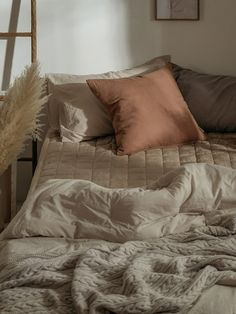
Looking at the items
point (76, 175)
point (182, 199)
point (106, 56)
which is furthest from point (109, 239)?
point (106, 56)

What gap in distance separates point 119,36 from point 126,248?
1.90 meters

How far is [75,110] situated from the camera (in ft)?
11.2

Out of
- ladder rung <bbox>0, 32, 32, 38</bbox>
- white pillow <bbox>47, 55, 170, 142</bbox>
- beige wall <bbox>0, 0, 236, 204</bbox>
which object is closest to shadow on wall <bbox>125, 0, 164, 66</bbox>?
beige wall <bbox>0, 0, 236, 204</bbox>

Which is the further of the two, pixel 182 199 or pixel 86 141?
pixel 86 141

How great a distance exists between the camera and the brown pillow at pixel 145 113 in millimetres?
3250

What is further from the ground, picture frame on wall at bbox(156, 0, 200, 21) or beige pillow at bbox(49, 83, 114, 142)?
picture frame on wall at bbox(156, 0, 200, 21)

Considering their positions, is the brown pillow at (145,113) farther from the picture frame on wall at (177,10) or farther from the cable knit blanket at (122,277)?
the cable knit blanket at (122,277)

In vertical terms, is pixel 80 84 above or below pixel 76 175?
above

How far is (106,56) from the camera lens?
12.2ft

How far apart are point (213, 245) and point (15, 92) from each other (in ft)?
4.13

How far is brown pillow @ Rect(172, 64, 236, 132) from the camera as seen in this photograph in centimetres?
351

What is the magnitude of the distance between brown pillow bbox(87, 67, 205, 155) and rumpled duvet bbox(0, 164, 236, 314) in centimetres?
75

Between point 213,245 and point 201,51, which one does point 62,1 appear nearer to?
point 201,51

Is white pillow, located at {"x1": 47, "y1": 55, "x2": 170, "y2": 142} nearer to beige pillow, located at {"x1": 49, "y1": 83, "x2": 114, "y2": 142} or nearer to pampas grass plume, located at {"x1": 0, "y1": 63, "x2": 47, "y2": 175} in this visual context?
beige pillow, located at {"x1": 49, "y1": 83, "x2": 114, "y2": 142}
